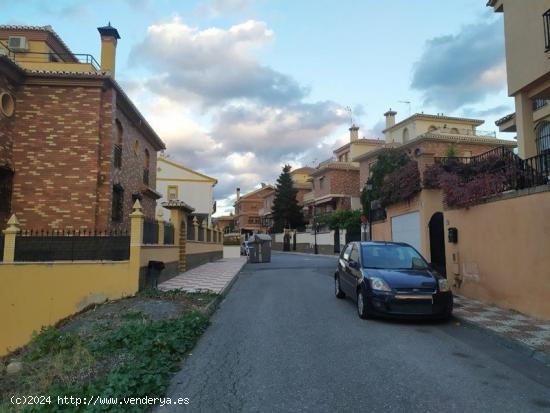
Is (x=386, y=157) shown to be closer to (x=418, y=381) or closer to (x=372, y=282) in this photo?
(x=372, y=282)

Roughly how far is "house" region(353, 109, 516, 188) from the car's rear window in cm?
2567

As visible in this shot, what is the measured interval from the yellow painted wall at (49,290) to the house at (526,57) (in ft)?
37.7

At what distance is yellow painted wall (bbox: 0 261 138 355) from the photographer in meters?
11.2

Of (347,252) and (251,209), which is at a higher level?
(251,209)

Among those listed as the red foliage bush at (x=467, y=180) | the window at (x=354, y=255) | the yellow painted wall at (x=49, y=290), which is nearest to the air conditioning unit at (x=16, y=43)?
the yellow painted wall at (x=49, y=290)

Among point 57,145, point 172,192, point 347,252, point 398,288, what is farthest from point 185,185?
point 398,288

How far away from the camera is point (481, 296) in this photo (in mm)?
10781

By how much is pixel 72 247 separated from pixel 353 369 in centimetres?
892

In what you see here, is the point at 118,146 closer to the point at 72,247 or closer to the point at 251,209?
the point at 72,247

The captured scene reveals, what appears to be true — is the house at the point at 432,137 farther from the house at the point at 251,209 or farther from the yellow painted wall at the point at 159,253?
the house at the point at 251,209

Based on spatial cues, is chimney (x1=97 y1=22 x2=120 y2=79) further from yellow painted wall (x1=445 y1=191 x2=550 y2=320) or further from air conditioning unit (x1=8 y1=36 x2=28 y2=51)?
yellow painted wall (x1=445 y1=191 x2=550 y2=320)

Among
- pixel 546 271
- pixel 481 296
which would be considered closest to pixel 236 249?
pixel 481 296

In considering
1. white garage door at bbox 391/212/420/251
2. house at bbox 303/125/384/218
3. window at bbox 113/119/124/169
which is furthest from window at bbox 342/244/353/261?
house at bbox 303/125/384/218

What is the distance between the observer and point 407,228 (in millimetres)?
15641
